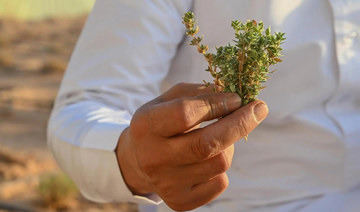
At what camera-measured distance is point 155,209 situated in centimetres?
202

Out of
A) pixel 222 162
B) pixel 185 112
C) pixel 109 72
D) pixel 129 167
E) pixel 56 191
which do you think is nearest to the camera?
pixel 185 112

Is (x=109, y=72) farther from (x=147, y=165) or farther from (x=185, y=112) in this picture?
(x=185, y=112)

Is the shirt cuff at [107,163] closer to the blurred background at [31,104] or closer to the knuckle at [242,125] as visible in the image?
the knuckle at [242,125]

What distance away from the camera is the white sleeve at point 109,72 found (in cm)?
167

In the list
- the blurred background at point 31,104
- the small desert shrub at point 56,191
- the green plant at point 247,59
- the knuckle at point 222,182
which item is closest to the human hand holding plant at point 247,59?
the green plant at point 247,59

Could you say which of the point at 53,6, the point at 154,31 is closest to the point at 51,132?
the point at 154,31

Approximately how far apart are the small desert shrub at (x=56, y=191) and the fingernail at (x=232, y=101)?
354cm

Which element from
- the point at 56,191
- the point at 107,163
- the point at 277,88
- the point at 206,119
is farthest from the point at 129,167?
the point at 56,191

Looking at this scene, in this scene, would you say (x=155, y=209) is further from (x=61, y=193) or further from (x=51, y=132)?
(x=61, y=193)

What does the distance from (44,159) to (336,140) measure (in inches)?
174

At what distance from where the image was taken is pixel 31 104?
7945 mm

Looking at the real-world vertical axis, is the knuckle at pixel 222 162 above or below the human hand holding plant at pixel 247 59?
below

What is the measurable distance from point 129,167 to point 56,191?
10.7 feet

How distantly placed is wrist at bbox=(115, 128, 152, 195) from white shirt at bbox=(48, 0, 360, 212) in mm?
234
